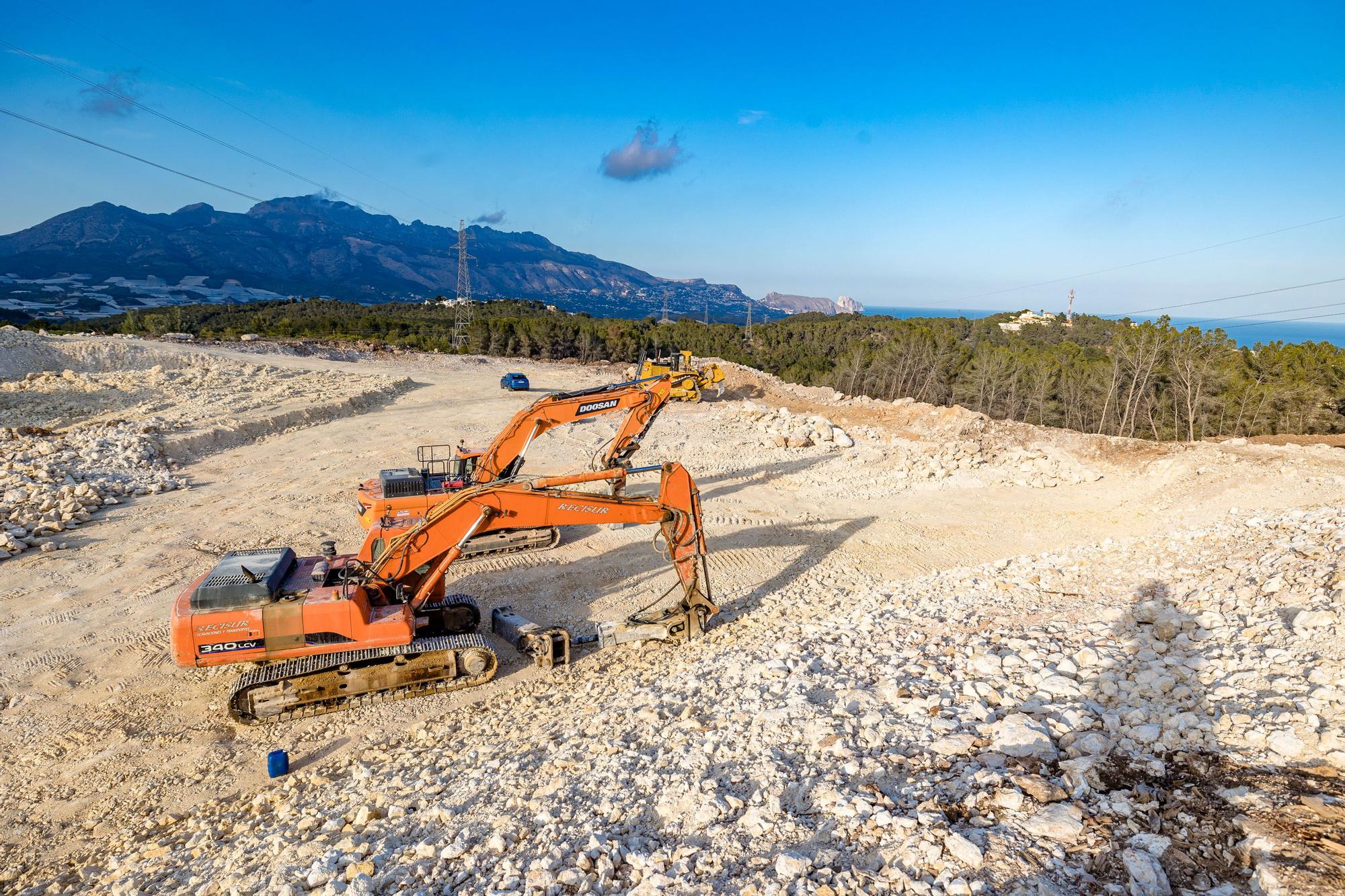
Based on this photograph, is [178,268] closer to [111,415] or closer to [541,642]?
[111,415]

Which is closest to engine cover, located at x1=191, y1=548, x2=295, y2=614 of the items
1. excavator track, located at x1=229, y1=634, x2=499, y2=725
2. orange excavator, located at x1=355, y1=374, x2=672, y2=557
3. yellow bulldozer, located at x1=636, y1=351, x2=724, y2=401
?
excavator track, located at x1=229, y1=634, x2=499, y2=725

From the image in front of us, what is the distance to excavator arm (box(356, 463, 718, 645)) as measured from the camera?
8.16 metres

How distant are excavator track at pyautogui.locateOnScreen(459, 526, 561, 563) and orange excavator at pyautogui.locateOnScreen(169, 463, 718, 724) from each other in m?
3.31

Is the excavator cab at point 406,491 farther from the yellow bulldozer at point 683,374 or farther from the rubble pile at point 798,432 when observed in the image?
the rubble pile at point 798,432

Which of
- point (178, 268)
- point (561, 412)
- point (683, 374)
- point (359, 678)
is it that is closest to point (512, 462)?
point (561, 412)

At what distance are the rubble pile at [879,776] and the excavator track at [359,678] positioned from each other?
1.60 feet

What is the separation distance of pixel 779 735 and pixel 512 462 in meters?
7.74

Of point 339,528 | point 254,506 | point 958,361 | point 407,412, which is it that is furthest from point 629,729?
point 958,361

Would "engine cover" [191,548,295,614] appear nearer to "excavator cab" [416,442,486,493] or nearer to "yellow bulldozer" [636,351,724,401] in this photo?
"excavator cab" [416,442,486,493]

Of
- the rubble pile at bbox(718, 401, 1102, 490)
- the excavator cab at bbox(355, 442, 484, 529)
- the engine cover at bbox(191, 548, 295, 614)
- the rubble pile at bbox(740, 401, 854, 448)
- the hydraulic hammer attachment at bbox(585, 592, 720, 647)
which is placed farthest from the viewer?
the rubble pile at bbox(740, 401, 854, 448)

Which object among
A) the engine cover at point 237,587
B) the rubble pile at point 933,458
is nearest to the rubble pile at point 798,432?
the rubble pile at point 933,458

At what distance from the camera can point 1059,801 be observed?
4.63 m

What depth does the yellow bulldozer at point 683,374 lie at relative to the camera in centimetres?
1334

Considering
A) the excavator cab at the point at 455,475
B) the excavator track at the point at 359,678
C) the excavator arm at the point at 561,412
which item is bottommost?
the excavator track at the point at 359,678
